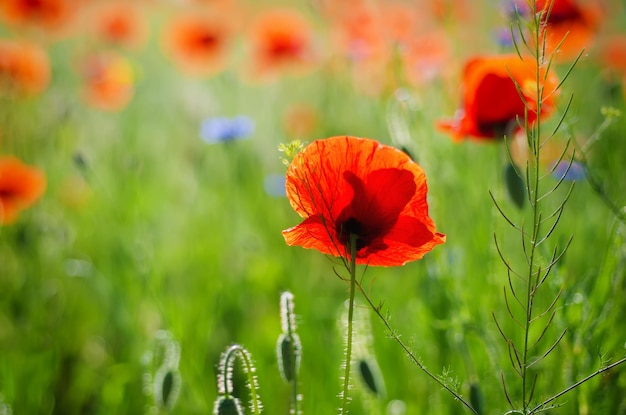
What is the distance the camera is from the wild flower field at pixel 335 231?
861mm

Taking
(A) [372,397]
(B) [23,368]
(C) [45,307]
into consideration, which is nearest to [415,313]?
(A) [372,397]

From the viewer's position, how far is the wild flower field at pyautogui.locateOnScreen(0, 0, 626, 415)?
2.82 ft

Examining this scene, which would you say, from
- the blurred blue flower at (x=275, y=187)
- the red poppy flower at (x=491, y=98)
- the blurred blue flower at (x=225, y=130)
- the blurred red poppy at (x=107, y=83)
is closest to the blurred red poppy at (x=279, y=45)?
the blurred red poppy at (x=107, y=83)

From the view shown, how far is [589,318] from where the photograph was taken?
114cm

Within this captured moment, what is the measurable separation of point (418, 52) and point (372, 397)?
64.4 inches

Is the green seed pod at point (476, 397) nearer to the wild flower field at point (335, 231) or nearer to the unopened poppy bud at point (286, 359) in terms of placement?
the wild flower field at point (335, 231)

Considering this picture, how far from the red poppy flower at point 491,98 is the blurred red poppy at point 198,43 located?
217cm

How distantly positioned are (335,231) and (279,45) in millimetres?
2343

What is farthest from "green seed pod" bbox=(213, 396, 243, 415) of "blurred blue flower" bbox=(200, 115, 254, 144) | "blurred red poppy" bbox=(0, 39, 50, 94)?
"blurred red poppy" bbox=(0, 39, 50, 94)

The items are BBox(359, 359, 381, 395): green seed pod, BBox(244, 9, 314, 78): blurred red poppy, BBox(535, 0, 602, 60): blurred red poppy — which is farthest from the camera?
BBox(244, 9, 314, 78): blurred red poppy

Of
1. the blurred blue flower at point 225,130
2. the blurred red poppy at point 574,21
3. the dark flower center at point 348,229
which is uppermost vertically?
the blurred red poppy at point 574,21

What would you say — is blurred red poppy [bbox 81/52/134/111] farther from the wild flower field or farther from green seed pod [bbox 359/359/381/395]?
green seed pod [bbox 359/359/381/395]

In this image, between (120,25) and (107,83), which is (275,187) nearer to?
(107,83)

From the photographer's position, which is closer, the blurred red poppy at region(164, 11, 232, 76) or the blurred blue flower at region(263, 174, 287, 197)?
the blurred blue flower at region(263, 174, 287, 197)
